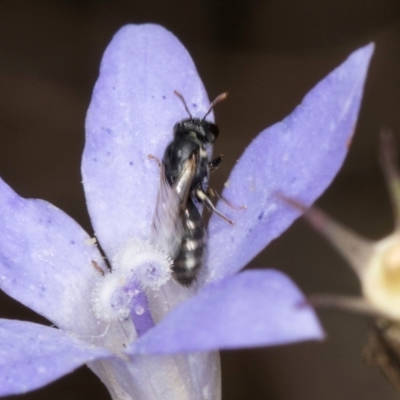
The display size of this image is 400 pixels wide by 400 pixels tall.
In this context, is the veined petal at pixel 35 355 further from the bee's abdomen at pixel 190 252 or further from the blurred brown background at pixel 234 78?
the blurred brown background at pixel 234 78

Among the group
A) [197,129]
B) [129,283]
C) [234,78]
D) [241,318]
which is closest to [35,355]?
[129,283]

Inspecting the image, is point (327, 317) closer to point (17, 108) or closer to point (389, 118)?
point (389, 118)

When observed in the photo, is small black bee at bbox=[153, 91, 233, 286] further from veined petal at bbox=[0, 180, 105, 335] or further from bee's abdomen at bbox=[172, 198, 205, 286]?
veined petal at bbox=[0, 180, 105, 335]

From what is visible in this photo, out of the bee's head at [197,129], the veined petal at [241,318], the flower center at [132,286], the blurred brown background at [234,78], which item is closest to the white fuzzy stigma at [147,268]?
the flower center at [132,286]

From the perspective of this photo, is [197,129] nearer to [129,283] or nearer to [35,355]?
[129,283]

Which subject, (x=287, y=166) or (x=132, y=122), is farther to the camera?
(x=132, y=122)

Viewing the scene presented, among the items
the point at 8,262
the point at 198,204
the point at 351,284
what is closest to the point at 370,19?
the point at 351,284
